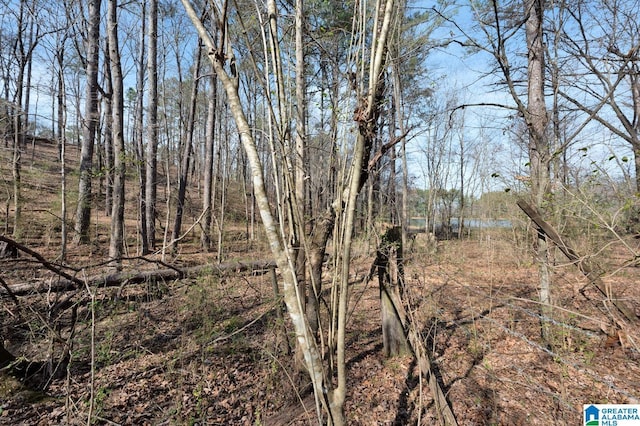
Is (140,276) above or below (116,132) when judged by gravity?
below

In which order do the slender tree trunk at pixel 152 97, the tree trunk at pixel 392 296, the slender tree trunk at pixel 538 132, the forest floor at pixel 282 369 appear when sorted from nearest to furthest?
the forest floor at pixel 282 369 < the tree trunk at pixel 392 296 < the slender tree trunk at pixel 538 132 < the slender tree trunk at pixel 152 97

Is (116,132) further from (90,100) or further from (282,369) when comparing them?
(282,369)

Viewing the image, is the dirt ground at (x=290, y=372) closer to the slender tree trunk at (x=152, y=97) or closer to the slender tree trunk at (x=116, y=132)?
the slender tree trunk at (x=116, y=132)

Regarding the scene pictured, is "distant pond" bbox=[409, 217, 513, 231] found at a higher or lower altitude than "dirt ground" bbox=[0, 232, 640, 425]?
higher

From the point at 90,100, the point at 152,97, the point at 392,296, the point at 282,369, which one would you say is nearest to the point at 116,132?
the point at 90,100

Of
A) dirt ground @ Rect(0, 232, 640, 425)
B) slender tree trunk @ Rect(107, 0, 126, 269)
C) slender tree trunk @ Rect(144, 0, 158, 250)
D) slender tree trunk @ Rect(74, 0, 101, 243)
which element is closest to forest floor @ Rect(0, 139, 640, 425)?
dirt ground @ Rect(0, 232, 640, 425)

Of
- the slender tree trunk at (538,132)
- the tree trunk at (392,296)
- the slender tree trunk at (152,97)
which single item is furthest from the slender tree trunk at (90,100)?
the slender tree trunk at (538,132)

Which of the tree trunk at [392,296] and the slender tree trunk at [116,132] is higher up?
the slender tree trunk at [116,132]

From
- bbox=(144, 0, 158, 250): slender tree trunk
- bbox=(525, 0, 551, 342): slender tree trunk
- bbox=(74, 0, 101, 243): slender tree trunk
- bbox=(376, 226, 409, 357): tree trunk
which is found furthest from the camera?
bbox=(144, 0, 158, 250): slender tree trunk

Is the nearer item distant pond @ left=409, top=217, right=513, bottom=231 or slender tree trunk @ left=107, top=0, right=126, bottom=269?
slender tree trunk @ left=107, top=0, right=126, bottom=269

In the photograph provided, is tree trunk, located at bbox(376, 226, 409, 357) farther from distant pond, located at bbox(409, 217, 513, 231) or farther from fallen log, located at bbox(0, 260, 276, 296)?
distant pond, located at bbox(409, 217, 513, 231)

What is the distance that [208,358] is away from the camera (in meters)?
3.51

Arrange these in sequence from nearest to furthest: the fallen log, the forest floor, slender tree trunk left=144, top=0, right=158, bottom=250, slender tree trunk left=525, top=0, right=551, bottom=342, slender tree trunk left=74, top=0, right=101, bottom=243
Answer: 1. the forest floor
2. slender tree trunk left=525, top=0, right=551, bottom=342
3. the fallen log
4. slender tree trunk left=74, top=0, right=101, bottom=243
5. slender tree trunk left=144, top=0, right=158, bottom=250

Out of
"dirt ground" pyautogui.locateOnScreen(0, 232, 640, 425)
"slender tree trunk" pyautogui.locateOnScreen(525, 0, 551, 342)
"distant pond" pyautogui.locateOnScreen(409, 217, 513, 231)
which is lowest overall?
"dirt ground" pyautogui.locateOnScreen(0, 232, 640, 425)
